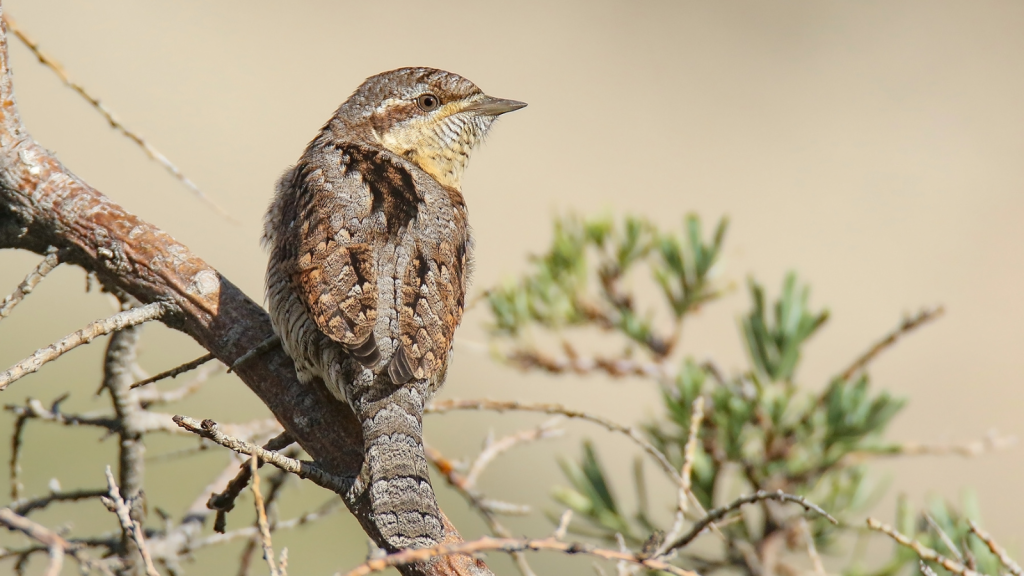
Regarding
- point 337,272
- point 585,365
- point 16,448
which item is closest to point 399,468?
point 337,272

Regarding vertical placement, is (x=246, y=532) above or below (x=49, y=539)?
above

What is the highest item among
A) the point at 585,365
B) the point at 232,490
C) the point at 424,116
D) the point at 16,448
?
the point at 424,116

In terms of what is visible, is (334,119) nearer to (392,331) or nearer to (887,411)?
(392,331)

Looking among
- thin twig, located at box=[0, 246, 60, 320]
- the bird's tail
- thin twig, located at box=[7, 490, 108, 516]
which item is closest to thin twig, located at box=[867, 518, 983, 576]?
the bird's tail

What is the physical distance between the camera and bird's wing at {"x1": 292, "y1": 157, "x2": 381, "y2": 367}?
2354 mm

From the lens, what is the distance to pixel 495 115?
3926 millimetres

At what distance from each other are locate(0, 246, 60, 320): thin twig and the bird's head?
1700mm

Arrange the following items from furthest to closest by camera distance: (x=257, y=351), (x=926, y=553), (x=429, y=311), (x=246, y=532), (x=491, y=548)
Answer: (x=246, y=532) → (x=429, y=311) → (x=257, y=351) → (x=926, y=553) → (x=491, y=548)

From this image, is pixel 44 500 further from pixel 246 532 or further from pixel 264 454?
pixel 264 454

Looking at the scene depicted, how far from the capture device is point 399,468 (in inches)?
79.8

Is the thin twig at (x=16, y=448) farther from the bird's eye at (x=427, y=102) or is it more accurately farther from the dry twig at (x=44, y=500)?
the bird's eye at (x=427, y=102)

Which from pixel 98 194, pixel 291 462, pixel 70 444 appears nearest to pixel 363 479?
pixel 291 462

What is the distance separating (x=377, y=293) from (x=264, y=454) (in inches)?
32.9

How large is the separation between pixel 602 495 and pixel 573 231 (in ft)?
3.86
